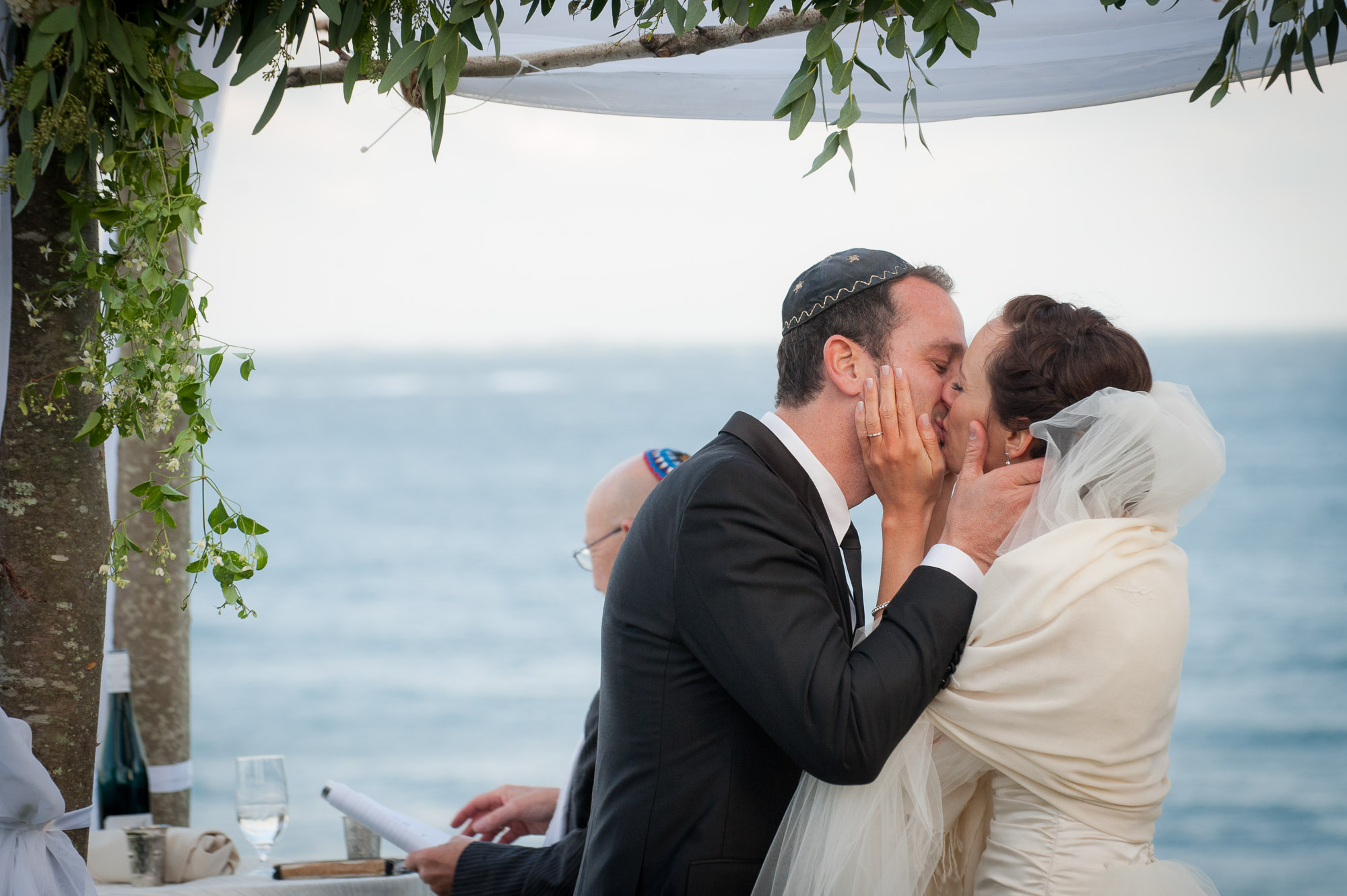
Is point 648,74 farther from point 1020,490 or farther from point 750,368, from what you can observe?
point 750,368

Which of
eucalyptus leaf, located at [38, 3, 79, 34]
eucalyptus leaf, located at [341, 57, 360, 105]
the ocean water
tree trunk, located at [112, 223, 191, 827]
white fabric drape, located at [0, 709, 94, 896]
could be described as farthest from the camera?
the ocean water

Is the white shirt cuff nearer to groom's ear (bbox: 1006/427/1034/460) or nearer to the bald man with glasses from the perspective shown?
groom's ear (bbox: 1006/427/1034/460)

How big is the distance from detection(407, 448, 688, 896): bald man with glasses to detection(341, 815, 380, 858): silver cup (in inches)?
10.0

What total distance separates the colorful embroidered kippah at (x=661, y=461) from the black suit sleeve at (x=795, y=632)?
1.45 metres

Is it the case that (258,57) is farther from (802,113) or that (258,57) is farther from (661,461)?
(661,461)

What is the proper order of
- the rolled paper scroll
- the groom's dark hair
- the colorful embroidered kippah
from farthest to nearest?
1. the colorful embroidered kippah
2. the rolled paper scroll
3. the groom's dark hair

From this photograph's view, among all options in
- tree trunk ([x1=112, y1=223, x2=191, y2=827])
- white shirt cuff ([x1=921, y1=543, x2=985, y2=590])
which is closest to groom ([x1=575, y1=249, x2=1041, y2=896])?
white shirt cuff ([x1=921, y1=543, x2=985, y2=590])

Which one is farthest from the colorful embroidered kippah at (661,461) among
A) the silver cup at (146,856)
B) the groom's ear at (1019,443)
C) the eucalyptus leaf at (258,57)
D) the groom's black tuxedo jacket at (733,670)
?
the eucalyptus leaf at (258,57)

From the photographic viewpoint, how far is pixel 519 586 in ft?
87.1

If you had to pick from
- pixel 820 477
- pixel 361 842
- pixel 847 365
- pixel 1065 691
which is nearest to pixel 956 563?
pixel 1065 691

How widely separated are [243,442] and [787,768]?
38727 millimetres

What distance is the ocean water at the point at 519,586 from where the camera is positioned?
14461mm

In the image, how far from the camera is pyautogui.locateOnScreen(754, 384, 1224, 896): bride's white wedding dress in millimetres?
1802

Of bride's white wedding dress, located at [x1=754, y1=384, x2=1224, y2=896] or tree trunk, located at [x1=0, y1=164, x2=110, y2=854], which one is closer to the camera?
bride's white wedding dress, located at [x1=754, y1=384, x2=1224, y2=896]
